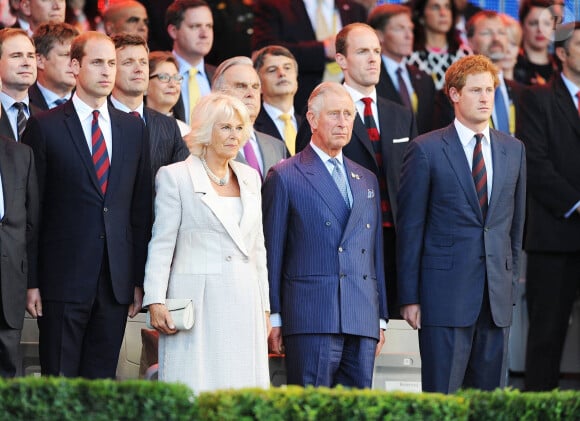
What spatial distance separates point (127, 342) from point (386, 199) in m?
1.80

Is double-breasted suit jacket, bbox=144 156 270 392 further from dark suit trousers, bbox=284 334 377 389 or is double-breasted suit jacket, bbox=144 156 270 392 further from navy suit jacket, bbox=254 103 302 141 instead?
navy suit jacket, bbox=254 103 302 141

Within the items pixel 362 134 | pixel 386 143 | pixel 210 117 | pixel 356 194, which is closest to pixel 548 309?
pixel 386 143

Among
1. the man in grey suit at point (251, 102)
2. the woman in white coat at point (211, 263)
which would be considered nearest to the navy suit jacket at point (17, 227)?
the woman in white coat at point (211, 263)

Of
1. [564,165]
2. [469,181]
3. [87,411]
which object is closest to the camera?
[87,411]

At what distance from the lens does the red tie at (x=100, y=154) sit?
700 cm

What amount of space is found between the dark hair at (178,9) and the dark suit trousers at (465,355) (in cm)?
348

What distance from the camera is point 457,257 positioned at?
7.24 m

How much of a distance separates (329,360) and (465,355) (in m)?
0.80

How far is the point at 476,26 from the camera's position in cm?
1048

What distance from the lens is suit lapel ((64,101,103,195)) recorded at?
696 centimetres

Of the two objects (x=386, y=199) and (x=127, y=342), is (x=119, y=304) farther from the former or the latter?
(x=386, y=199)

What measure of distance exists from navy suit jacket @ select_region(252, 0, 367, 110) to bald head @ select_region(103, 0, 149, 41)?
0.87m

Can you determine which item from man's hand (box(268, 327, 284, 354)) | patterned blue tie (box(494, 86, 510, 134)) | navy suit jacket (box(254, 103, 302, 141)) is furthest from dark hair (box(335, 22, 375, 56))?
man's hand (box(268, 327, 284, 354))

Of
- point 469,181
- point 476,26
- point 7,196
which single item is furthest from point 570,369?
point 7,196
